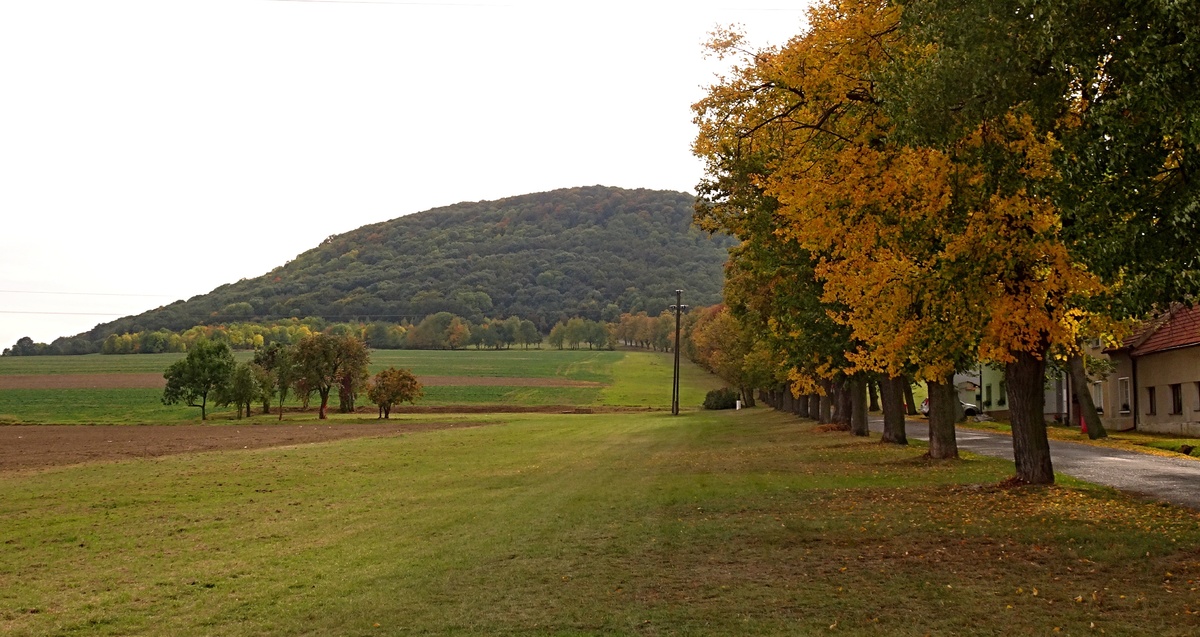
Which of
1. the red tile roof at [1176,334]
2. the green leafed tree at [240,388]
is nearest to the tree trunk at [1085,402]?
the red tile roof at [1176,334]

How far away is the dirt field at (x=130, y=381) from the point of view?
10655 cm

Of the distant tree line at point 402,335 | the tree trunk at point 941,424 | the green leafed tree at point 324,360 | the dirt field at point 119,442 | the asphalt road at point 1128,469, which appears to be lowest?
the dirt field at point 119,442

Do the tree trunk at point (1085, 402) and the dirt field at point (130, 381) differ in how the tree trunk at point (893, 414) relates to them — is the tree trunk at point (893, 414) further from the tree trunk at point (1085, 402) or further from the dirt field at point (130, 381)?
the dirt field at point (130, 381)

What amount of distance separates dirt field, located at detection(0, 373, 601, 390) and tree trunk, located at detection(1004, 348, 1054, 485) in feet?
331

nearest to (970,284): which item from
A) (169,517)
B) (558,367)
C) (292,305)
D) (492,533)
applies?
(492,533)

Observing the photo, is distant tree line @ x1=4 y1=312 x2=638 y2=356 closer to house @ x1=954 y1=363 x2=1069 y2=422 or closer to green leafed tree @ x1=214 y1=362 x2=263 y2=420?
green leafed tree @ x1=214 y1=362 x2=263 y2=420

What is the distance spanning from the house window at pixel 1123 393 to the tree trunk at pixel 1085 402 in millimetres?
7227

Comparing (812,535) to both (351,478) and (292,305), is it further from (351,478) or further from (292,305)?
(292,305)

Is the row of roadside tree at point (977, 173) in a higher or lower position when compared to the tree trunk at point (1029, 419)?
higher

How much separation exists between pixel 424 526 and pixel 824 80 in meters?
9.90

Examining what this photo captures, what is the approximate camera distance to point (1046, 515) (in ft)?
47.3

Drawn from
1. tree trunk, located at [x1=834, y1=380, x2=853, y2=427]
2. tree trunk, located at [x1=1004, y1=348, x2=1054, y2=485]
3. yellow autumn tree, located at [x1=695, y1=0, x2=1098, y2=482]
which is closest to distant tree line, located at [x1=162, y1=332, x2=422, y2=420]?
tree trunk, located at [x1=834, y1=380, x2=853, y2=427]

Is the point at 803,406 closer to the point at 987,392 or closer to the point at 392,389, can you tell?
the point at 987,392

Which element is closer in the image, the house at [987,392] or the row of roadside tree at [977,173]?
the row of roadside tree at [977,173]
